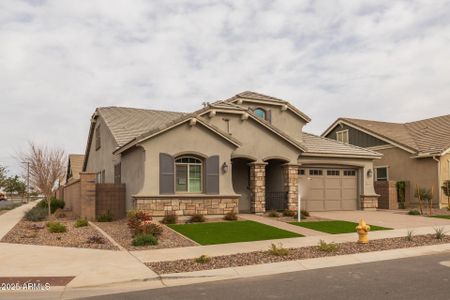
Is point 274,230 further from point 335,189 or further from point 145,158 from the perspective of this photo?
point 335,189

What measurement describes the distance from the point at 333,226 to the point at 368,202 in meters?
8.90

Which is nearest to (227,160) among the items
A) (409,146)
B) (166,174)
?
(166,174)

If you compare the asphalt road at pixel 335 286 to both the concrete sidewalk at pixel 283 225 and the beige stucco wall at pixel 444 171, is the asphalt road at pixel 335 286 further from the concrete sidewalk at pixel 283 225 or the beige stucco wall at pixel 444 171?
the beige stucco wall at pixel 444 171

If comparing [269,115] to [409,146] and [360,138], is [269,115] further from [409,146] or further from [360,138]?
[360,138]

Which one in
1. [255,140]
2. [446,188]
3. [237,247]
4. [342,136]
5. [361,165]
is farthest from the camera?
[342,136]

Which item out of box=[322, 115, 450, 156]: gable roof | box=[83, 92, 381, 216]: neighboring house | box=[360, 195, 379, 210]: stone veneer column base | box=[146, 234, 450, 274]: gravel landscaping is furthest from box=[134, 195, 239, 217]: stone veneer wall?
box=[322, 115, 450, 156]: gable roof

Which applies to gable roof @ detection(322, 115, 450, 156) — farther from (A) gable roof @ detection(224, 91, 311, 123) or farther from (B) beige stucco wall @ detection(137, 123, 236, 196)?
(B) beige stucco wall @ detection(137, 123, 236, 196)

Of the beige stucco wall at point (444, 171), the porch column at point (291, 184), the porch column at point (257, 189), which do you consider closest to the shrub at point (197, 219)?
the porch column at point (257, 189)

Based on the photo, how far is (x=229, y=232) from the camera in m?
14.9

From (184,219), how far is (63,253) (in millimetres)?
7278

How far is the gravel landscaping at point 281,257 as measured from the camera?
9.63m

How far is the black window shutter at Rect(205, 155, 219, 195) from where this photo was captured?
61.8 ft

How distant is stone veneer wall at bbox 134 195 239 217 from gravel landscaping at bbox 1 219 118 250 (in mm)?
2370

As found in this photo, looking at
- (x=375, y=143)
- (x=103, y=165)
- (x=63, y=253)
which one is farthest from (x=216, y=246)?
(x=375, y=143)
